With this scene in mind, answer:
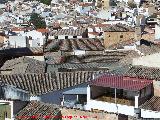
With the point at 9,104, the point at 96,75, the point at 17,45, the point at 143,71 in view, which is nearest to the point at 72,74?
the point at 96,75

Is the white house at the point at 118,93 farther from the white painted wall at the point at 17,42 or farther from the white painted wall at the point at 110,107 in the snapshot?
the white painted wall at the point at 17,42

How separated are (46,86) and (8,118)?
3.72 meters

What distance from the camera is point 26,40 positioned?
47.6m

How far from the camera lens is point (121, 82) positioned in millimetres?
22500

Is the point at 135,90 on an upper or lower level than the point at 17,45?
upper

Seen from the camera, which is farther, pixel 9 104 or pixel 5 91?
pixel 5 91

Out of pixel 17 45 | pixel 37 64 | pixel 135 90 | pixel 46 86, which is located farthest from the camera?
pixel 17 45

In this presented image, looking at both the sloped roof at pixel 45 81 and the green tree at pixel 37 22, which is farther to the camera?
the green tree at pixel 37 22

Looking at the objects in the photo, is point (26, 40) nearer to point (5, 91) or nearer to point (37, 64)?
point (37, 64)

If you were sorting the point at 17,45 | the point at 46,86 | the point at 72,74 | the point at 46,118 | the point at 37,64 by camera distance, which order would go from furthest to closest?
1. the point at 17,45
2. the point at 37,64
3. the point at 72,74
4. the point at 46,86
5. the point at 46,118

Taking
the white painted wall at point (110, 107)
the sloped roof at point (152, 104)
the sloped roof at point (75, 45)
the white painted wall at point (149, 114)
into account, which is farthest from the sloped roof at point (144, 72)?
the sloped roof at point (75, 45)

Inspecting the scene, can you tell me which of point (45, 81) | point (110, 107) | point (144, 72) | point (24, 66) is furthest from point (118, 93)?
point (24, 66)

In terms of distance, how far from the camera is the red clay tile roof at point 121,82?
2195 centimetres

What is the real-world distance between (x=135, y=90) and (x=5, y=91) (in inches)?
233
